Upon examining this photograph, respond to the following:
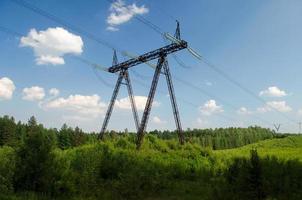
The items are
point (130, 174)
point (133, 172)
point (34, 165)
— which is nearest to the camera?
point (34, 165)

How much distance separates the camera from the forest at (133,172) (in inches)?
599

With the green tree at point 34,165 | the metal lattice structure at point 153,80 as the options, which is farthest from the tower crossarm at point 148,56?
the green tree at point 34,165

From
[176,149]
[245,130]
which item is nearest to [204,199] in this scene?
[176,149]

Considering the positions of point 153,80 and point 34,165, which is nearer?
point 34,165

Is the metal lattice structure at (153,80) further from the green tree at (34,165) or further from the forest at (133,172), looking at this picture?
the green tree at (34,165)

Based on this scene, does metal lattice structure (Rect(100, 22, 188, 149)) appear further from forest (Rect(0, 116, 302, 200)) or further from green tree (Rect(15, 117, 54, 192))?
green tree (Rect(15, 117, 54, 192))

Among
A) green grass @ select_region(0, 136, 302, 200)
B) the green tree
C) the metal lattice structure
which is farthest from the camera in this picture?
the metal lattice structure

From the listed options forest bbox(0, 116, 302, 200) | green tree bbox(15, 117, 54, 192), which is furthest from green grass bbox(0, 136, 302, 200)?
green tree bbox(15, 117, 54, 192)

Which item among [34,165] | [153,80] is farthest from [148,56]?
[34,165]

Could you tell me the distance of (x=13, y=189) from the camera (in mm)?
14305

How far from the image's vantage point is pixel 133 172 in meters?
19.0

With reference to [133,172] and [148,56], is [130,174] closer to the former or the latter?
[133,172]

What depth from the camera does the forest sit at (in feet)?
49.9

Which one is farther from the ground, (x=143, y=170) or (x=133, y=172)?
(x=143, y=170)
